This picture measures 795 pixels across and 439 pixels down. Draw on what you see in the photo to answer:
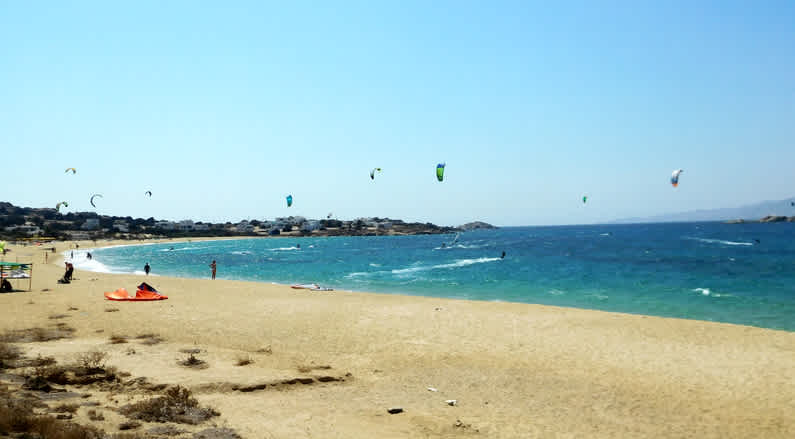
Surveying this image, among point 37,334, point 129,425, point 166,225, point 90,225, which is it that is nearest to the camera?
point 129,425

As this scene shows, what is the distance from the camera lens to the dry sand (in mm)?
6992

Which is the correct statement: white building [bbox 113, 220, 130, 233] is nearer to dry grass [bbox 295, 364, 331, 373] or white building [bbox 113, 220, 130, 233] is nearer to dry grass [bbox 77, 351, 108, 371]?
dry grass [bbox 77, 351, 108, 371]

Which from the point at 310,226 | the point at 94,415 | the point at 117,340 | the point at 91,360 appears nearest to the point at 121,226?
the point at 310,226

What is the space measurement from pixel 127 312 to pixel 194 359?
840cm

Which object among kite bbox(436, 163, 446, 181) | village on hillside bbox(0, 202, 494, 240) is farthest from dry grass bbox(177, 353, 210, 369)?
village on hillside bbox(0, 202, 494, 240)

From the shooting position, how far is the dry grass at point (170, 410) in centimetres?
573

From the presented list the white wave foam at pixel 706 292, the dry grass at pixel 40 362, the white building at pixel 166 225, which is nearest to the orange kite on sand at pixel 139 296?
the dry grass at pixel 40 362

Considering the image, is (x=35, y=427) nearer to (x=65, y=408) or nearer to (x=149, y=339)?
(x=65, y=408)

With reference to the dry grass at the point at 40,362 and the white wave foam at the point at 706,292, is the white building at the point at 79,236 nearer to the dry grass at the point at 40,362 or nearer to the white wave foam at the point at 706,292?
the dry grass at the point at 40,362

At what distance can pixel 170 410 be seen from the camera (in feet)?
19.4

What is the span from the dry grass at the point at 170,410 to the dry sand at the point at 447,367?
22 centimetres

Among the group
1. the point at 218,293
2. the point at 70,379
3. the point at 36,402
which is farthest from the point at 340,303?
the point at 36,402

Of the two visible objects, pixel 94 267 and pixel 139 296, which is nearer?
pixel 139 296

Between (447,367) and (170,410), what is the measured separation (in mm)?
5995
